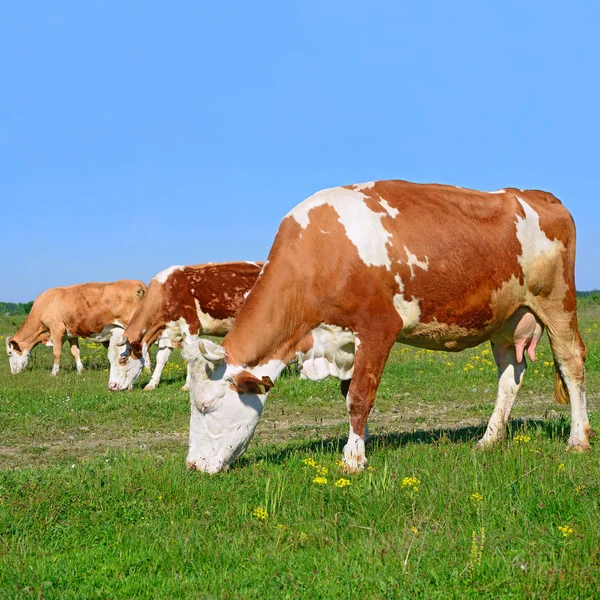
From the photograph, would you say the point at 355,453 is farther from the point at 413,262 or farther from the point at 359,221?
the point at 359,221

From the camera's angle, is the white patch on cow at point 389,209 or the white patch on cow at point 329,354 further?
the white patch on cow at point 389,209

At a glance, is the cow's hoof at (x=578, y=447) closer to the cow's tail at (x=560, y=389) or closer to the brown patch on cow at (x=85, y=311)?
the cow's tail at (x=560, y=389)

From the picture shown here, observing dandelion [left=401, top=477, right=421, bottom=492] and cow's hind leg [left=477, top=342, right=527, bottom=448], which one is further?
cow's hind leg [left=477, top=342, right=527, bottom=448]

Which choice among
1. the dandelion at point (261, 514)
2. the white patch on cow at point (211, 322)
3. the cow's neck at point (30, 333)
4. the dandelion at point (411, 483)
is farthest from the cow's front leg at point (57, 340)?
the dandelion at point (411, 483)

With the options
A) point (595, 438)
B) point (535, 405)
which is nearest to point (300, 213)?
point (595, 438)

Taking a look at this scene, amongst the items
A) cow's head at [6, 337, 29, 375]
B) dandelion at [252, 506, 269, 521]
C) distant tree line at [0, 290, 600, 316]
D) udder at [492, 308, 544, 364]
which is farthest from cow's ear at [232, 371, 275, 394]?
distant tree line at [0, 290, 600, 316]

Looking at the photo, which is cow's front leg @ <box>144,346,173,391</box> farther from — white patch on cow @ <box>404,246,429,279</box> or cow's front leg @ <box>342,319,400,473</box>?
white patch on cow @ <box>404,246,429,279</box>

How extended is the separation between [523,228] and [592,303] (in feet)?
137

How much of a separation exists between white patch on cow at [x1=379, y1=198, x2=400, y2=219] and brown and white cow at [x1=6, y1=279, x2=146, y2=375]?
1473cm

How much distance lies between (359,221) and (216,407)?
2332 mm

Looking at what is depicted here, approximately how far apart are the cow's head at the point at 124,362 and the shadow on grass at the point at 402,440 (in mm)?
7836

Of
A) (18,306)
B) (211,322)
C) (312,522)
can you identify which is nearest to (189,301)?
(211,322)

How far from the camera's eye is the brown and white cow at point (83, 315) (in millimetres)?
21453

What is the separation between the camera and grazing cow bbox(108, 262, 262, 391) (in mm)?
16719
